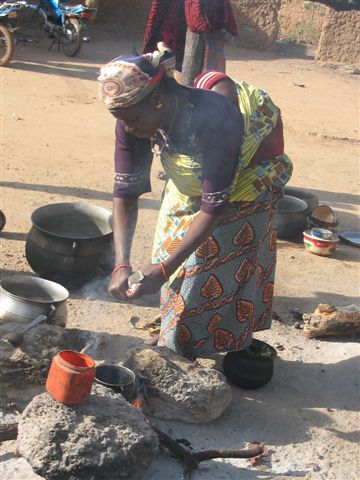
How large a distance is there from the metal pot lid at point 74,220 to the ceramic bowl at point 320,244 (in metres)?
1.89

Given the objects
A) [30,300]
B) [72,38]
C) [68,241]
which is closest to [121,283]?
[30,300]

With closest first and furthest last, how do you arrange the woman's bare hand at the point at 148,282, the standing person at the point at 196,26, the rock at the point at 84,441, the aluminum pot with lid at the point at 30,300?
the rock at the point at 84,441 → the woman's bare hand at the point at 148,282 → the aluminum pot with lid at the point at 30,300 → the standing person at the point at 196,26

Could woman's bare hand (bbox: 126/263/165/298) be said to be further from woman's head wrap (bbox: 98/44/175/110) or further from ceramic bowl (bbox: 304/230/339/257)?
ceramic bowl (bbox: 304/230/339/257)

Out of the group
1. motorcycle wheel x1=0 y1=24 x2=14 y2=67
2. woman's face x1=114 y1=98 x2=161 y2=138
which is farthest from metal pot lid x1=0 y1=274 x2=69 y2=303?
motorcycle wheel x1=0 y1=24 x2=14 y2=67

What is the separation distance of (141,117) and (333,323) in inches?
86.9

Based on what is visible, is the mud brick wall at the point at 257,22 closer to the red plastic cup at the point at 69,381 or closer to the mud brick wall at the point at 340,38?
the mud brick wall at the point at 340,38

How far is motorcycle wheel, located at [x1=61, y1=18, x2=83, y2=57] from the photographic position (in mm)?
12391

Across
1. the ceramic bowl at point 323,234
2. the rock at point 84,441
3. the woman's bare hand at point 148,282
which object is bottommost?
the ceramic bowl at point 323,234

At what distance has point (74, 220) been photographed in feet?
16.6

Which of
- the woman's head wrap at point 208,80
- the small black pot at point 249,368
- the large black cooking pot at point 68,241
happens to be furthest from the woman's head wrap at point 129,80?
the large black cooking pot at point 68,241

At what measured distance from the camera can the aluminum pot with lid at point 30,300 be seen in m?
3.82

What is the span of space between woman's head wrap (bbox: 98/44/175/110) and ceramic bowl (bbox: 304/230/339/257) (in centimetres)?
338

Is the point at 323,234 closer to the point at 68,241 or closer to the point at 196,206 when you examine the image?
the point at 68,241

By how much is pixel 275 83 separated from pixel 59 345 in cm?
1002
